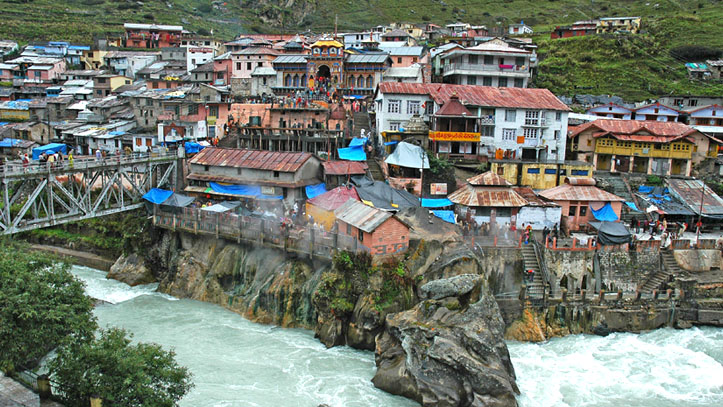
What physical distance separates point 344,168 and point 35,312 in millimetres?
25196

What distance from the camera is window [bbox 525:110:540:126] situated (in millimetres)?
46969

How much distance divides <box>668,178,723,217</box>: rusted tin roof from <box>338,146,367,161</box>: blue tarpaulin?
23466 mm

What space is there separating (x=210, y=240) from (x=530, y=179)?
78.1ft

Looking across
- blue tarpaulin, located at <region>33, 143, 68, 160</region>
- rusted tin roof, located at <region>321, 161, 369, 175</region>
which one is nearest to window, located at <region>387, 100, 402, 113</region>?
rusted tin roof, located at <region>321, 161, 369, 175</region>

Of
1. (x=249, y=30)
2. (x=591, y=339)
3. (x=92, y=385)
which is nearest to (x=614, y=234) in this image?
(x=591, y=339)

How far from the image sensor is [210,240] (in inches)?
1523

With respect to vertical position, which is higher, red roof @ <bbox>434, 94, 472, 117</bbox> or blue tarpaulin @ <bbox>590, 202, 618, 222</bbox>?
red roof @ <bbox>434, 94, 472, 117</bbox>

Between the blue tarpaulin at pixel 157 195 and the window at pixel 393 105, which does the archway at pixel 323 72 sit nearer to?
the window at pixel 393 105

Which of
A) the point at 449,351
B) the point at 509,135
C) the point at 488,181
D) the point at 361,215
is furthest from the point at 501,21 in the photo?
the point at 449,351

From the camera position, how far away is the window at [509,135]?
47094 millimetres

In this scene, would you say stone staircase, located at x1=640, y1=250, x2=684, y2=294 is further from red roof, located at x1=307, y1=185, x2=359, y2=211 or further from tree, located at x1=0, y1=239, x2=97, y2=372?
tree, located at x1=0, y1=239, x2=97, y2=372

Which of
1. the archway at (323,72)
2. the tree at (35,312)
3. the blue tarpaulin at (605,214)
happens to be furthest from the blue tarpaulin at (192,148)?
the blue tarpaulin at (605,214)

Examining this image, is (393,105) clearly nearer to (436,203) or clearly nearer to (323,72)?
(436,203)

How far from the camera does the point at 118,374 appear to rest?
772 inches
